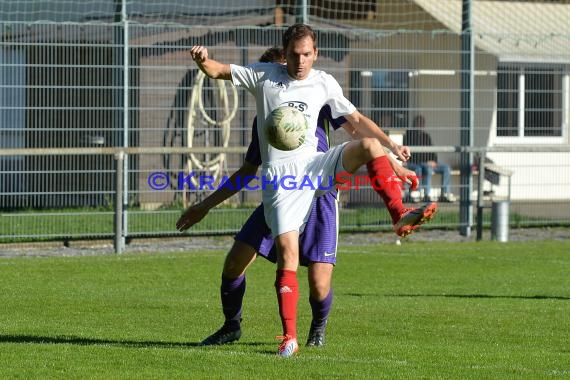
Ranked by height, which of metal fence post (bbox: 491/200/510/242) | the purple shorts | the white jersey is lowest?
metal fence post (bbox: 491/200/510/242)

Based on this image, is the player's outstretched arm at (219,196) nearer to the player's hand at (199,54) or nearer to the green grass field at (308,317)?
the green grass field at (308,317)

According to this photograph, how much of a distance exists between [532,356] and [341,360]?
53.1 inches

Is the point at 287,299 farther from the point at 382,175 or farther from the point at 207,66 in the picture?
the point at 207,66

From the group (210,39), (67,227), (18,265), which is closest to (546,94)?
(210,39)

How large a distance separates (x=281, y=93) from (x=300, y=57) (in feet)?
0.86

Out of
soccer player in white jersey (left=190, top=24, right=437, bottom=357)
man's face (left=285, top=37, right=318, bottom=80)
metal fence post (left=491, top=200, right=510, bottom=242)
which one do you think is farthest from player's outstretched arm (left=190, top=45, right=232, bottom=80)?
metal fence post (left=491, top=200, right=510, bottom=242)

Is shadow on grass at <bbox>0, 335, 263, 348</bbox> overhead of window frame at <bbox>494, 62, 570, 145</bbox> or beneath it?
beneath

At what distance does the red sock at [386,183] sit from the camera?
8242 millimetres

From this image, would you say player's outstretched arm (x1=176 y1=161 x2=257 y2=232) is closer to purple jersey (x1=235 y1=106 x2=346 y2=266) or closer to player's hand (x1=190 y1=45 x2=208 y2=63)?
purple jersey (x1=235 y1=106 x2=346 y2=266)

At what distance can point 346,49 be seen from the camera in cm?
2005

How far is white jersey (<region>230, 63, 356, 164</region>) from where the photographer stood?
28.2ft

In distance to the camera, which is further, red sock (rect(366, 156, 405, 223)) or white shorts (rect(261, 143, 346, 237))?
white shorts (rect(261, 143, 346, 237))

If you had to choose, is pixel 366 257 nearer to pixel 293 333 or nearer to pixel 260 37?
pixel 260 37

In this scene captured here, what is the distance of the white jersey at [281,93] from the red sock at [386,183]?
54cm
